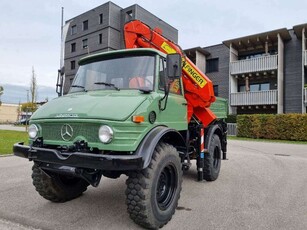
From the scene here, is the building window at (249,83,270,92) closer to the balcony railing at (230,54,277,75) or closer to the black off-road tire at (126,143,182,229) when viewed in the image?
the balcony railing at (230,54,277,75)

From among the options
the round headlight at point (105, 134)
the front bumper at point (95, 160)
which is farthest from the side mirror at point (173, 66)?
the front bumper at point (95, 160)

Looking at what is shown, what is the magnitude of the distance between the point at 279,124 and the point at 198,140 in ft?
52.1

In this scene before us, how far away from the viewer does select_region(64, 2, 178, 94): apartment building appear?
37438 millimetres

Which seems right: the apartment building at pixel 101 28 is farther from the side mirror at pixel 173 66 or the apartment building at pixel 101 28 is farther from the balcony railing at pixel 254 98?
the side mirror at pixel 173 66

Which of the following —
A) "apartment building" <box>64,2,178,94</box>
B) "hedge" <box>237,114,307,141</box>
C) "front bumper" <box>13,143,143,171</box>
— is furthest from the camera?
"apartment building" <box>64,2,178,94</box>

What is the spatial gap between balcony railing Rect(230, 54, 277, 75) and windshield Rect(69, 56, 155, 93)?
21758mm

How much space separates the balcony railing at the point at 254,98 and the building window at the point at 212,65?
4399mm

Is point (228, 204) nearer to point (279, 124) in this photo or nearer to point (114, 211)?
point (114, 211)

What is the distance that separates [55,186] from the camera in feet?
14.8

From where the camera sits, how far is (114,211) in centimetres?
432

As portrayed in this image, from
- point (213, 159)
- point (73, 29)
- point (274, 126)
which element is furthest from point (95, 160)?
point (73, 29)

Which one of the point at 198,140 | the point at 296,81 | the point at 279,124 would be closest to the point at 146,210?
the point at 198,140

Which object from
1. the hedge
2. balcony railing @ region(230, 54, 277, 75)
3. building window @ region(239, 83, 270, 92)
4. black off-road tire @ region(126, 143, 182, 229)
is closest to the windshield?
black off-road tire @ region(126, 143, 182, 229)

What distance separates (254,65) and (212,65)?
5437mm
